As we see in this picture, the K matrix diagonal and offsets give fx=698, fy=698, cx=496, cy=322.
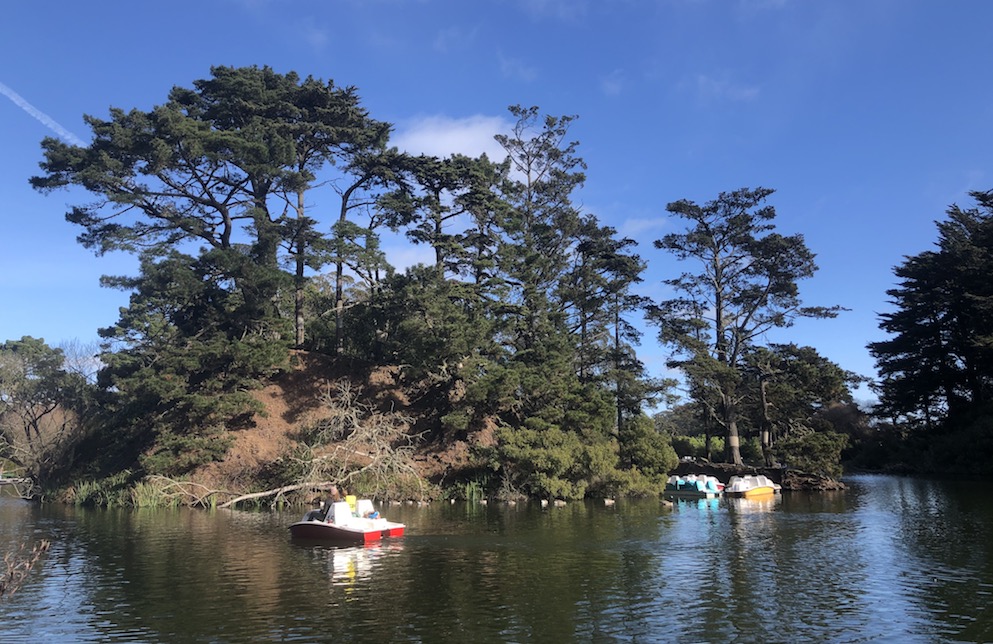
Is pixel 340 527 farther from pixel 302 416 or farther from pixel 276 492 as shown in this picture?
pixel 302 416

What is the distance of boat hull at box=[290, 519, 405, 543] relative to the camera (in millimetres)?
20188

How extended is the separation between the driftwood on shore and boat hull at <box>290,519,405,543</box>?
2676 centimetres

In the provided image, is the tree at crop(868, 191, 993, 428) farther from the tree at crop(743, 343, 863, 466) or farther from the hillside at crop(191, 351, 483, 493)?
the hillside at crop(191, 351, 483, 493)

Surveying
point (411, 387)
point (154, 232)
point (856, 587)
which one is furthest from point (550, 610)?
point (154, 232)

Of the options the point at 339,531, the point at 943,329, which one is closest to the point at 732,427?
the point at 943,329

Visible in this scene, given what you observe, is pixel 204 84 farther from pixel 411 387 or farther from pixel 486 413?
pixel 486 413

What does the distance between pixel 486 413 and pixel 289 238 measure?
15.0 m

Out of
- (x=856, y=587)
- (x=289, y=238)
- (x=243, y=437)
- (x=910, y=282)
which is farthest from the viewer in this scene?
(x=910, y=282)

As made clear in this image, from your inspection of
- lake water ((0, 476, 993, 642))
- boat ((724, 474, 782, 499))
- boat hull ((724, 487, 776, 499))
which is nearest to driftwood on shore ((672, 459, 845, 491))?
boat ((724, 474, 782, 499))

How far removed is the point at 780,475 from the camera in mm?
39375

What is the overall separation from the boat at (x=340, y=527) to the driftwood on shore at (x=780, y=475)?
85.8 ft

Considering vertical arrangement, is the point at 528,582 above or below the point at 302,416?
below

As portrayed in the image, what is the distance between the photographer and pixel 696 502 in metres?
33.3

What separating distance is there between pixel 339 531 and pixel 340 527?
0.14m
